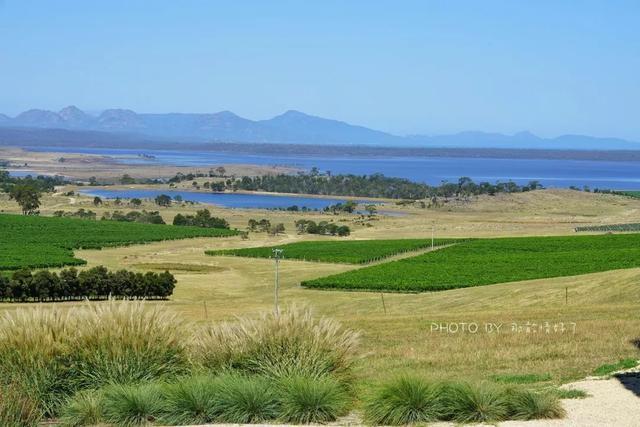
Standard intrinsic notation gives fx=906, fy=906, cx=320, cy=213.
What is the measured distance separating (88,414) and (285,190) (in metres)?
182

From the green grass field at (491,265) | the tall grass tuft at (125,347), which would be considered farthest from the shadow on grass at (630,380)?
the green grass field at (491,265)

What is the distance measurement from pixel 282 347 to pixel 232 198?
531 ft

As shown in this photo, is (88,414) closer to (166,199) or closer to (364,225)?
(364,225)

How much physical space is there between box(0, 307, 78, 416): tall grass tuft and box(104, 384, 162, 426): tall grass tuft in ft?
4.17

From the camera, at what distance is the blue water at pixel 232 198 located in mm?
158875

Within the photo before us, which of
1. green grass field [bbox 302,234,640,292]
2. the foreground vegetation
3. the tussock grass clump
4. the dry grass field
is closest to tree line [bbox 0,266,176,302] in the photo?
the dry grass field

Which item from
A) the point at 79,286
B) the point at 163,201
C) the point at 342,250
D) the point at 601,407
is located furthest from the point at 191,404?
the point at 163,201

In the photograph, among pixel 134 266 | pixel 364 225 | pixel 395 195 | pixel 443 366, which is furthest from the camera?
pixel 395 195

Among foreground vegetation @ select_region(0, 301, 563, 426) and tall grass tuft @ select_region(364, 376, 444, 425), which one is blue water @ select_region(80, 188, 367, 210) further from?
tall grass tuft @ select_region(364, 376, 444, 425)

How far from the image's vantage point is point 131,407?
11234 mm

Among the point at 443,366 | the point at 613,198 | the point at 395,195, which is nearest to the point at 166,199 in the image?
the point at 395,195

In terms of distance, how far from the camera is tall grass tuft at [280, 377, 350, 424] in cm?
1120

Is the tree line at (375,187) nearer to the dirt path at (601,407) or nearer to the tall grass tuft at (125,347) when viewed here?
the dirt path at (601,407)

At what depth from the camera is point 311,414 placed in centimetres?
1121
